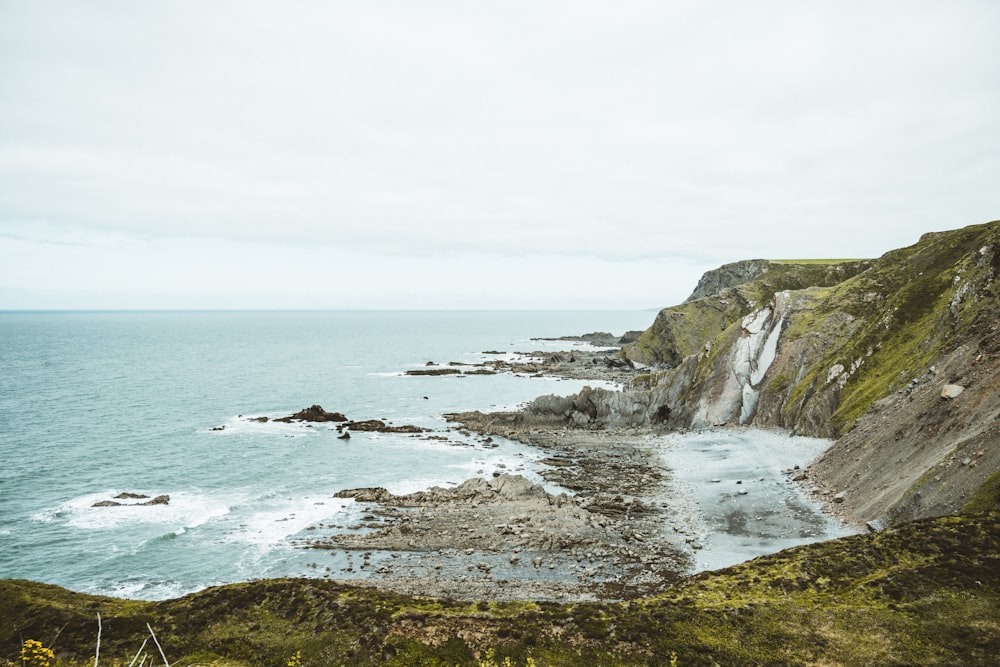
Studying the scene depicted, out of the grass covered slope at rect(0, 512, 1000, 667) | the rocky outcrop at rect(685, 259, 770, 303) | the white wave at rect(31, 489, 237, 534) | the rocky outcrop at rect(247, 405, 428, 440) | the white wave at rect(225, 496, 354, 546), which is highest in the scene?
the rocky outcrop at rect(685, 259, 770, 303)

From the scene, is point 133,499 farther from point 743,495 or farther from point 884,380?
point 884,380

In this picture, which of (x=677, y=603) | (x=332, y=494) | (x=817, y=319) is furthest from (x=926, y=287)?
(x=332, y=494)

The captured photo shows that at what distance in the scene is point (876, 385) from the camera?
4103cm

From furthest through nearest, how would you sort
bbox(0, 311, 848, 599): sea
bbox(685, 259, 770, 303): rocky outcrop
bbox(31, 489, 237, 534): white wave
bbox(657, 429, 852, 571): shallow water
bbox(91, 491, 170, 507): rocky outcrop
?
bbox(685, 259, 770, 303): rocky outcrop → bbox(91, 491, 170, 507): rocky outcrop → bbox(31, 489, 237, 534): white wave → bbox(0, 311, 848, 599): sea → bbox(657, 429, 852, 571): shallow water

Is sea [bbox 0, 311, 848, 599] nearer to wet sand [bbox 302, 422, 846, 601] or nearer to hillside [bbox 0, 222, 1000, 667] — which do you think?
wet sand [bbox 302, 422, 846, 601]

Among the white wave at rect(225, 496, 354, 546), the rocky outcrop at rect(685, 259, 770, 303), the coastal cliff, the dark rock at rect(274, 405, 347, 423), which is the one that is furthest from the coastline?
the rocky outcrop at rect(685, 259, 770, 303)

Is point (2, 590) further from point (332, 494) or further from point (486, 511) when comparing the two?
point (332, 494)

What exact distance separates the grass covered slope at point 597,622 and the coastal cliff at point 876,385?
746 cm

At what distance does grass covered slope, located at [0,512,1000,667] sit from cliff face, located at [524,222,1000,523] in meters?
7.87

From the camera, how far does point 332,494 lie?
44.2 meters

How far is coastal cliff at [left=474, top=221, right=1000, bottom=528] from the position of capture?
25719 mm

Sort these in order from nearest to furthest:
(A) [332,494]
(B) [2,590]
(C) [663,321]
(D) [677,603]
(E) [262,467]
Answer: (B) [2,590] < (D) [677,603] < (A) [332,494] < (E) [262,467] < (C) [663,321]

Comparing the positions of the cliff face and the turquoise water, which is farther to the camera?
the turquoise water

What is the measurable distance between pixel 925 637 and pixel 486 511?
28458 millimetres
